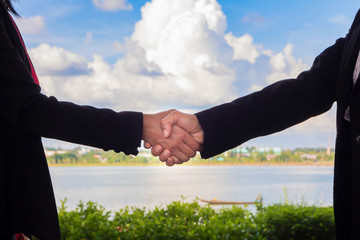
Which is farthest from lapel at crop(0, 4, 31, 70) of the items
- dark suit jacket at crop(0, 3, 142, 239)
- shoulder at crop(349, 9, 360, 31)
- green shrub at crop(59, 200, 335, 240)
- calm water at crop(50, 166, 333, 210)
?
calm water at crop(50, 166, 333, 210)

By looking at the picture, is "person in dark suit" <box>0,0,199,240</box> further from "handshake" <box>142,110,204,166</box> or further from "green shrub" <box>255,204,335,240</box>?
"green shrub" <box>255,204,335,240</box>

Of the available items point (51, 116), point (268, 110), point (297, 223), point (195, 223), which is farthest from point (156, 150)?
point (297, 223)

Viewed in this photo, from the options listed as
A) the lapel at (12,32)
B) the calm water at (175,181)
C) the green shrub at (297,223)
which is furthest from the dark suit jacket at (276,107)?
the calm water at (175,181)

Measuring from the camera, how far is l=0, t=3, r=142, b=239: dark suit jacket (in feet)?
4.06

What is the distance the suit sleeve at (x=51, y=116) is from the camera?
132cm

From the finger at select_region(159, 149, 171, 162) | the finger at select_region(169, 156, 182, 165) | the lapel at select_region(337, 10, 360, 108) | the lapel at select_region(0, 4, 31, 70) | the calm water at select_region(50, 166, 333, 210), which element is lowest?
the calm water at select_region(50, 166, 333, 210)

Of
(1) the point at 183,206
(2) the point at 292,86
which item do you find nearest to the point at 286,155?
(1) the point at 183,206

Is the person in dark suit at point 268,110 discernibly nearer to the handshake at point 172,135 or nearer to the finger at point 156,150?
the handshake at point 172,135

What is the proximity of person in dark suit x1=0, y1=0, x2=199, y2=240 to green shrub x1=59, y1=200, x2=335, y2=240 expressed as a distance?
6.47 feet

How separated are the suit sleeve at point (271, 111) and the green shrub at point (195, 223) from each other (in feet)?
5.42

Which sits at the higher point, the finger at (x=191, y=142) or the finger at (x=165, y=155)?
the finger at (x=191, y=142)

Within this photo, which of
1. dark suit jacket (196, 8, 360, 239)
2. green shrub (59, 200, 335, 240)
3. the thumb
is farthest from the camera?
green shrub (59, 200, 335, 240)

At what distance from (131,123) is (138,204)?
8.07 ft

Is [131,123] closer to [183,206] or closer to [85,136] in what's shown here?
[85,136]
